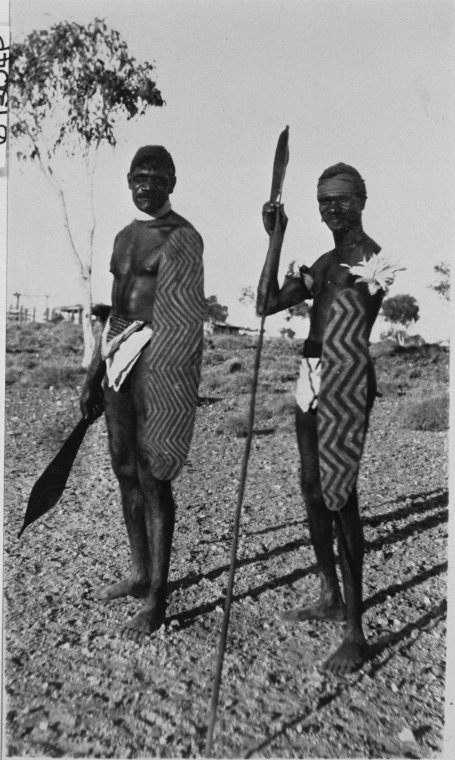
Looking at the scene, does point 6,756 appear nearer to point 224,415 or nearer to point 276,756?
point 276,756

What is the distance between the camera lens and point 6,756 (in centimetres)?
294

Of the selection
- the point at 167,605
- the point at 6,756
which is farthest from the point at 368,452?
the point at 6,756

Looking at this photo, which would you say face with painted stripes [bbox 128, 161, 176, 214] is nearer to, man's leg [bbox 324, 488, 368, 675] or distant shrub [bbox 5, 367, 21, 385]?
man's leg [bbox 324, 488, 368, 675]

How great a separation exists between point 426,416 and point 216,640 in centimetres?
461

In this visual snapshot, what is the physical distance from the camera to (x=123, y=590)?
362 centimetres

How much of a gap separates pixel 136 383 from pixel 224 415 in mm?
4083

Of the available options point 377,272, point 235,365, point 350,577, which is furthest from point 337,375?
point 235,365

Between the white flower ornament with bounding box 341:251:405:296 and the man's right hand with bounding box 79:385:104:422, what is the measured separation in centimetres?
146

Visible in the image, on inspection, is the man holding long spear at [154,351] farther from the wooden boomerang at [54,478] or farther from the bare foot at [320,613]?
the bare foot at [320,613]

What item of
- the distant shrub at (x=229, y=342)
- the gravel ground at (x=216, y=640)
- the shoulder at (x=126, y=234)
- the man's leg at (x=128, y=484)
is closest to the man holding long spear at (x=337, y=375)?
the gravel ground at (x=216, y=640)

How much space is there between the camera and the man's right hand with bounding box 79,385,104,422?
3.62 meters

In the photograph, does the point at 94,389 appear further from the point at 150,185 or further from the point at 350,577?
the point at 350,577

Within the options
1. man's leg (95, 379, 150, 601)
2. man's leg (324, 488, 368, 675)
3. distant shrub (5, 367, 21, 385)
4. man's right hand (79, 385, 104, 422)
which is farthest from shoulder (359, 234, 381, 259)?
distant shrub (5, 367, 21, 385)

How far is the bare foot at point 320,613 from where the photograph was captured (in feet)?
11.2
